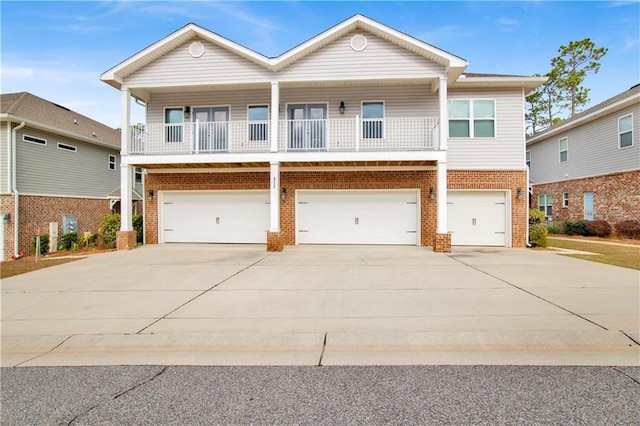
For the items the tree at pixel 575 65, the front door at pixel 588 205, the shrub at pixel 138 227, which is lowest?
the shrub at pixel 138 227

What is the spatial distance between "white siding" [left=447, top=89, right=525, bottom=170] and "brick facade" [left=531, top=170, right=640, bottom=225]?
7.21 m

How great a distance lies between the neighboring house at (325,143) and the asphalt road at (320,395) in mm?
8658

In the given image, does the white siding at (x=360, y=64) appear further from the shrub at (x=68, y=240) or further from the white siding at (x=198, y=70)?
the shrub at (x=68, y=240)

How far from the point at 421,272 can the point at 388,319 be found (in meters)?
3.63

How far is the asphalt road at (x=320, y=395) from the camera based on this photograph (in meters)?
2.64

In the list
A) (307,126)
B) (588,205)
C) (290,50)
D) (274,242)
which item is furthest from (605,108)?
(274,242)

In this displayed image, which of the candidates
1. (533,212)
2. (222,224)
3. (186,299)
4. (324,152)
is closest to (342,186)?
(324,152)

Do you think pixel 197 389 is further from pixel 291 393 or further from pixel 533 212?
pixel 533 212

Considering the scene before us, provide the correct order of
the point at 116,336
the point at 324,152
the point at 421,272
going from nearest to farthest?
the point at 116,336 < the point at 421,272 < the point at 324,152

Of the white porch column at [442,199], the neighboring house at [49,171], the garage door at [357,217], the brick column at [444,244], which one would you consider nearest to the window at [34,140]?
the neighboring house at [49,171]

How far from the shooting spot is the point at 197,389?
3.09 metres

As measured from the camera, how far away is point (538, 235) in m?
13.0

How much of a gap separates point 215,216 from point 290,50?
7027 millimetres

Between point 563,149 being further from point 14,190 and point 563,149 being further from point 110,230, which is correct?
point 14,190
